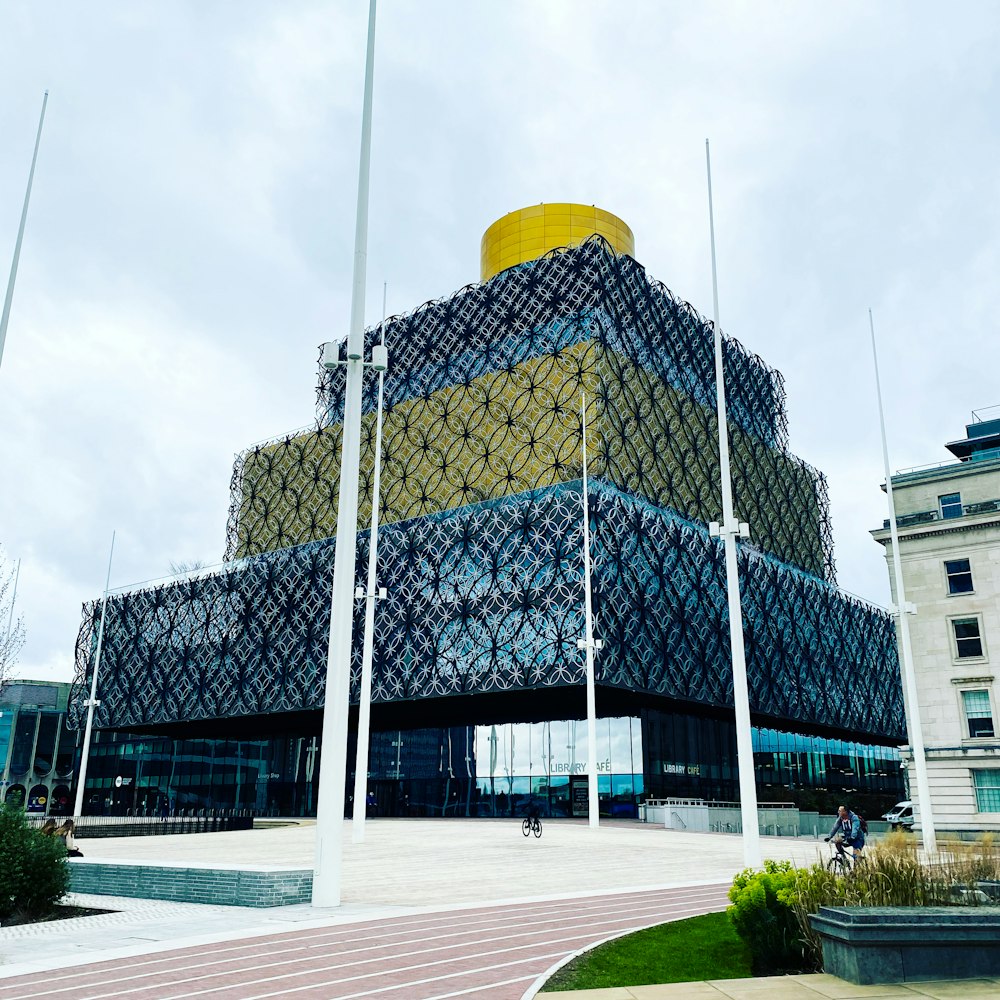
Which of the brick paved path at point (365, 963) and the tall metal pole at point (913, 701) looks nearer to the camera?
the brick paved path at point (365, 963)

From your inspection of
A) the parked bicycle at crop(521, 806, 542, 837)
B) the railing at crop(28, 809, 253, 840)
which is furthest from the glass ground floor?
the railing at crop(28, 809, 253, 840)

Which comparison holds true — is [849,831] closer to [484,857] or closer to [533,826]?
[484,857]

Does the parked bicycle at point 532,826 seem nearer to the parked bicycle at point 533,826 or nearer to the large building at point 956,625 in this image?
A: the parked bicycle at point 533,826

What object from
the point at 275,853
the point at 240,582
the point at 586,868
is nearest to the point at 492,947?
the point at 586,868

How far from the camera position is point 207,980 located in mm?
10570

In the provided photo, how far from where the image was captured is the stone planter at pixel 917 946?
32.0 ft

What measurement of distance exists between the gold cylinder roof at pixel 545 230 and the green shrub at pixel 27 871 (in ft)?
224

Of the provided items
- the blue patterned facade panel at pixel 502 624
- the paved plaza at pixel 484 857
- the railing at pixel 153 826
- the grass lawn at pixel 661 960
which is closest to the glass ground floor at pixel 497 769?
the blue patterned facade panel at pixel 502 624

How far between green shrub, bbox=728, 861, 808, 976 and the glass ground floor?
43.7 metres

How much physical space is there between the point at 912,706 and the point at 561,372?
3300 centimetres

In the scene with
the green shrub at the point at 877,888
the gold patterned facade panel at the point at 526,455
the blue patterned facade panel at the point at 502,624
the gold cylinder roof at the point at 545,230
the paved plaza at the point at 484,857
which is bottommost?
the paved plaza at the point at 484,857

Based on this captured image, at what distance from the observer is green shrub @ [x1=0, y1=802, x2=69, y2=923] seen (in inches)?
668

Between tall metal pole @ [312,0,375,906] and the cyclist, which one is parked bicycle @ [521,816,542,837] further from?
tall metal pole @ [312,0,375,906]

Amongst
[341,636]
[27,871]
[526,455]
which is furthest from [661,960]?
[526,455]
